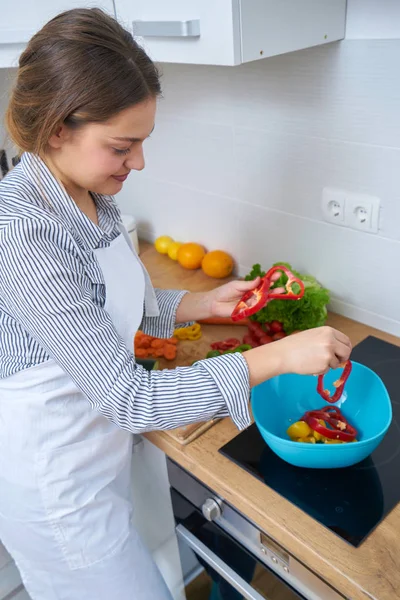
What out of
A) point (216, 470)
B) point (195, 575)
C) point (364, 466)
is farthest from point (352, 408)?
point (195, 575)

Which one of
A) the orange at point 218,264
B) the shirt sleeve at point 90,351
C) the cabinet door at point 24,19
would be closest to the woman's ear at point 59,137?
the shirt sleeve at point 90,351

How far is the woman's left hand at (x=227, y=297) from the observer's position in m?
1.07

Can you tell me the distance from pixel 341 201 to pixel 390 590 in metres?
0.72

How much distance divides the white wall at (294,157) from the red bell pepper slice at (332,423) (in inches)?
12.4

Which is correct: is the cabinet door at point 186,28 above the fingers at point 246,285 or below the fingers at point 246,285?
above

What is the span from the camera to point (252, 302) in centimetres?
104

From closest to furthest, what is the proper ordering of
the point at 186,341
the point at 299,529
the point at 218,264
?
1. the point at 299,529
2. the point at 186,341
3. the point at 218,264

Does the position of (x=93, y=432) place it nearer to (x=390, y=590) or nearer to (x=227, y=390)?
(x=227, y=390)

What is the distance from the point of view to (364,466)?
2.99 ft

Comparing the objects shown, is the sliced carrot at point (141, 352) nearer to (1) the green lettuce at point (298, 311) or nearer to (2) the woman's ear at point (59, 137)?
(1) the green lettuce at point (298, 311)

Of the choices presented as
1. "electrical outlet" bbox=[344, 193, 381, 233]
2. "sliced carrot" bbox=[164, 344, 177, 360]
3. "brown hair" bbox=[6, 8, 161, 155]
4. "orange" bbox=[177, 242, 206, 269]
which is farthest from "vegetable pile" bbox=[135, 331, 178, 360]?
"brown hair" bbox=[6, 8, 161, 155]

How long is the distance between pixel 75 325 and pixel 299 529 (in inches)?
17.1

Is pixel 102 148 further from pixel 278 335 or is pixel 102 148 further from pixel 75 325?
pixel 278 335

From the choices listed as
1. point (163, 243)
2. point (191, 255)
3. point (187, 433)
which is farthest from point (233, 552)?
point (163, 243)
